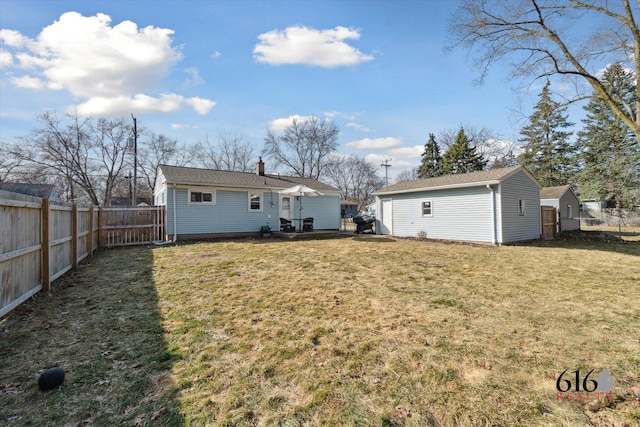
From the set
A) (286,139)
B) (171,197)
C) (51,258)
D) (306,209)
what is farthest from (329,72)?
(286,139)

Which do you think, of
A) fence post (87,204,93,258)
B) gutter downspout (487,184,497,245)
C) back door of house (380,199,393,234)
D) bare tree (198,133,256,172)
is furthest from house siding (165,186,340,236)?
bare tree (198,133,256,172)

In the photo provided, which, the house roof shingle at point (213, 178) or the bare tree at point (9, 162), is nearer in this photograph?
the house roof shingle at point (213, 178)

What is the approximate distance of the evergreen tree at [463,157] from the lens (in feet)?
108

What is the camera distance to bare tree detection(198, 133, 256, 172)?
36562 millimetres

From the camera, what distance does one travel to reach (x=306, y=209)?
56.4ft

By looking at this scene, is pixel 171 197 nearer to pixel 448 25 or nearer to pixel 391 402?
pixel 391 402

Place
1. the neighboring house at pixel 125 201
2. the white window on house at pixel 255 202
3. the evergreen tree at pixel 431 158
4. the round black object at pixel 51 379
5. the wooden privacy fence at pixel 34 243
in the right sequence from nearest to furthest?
the round black object at pixel 51 379 < the wooden privacy fence at pixel 34 243 < the white window on house at pixel 255 202 < the evergreen tree at pixel 431 158 < the neighboring house at pixel 125 201

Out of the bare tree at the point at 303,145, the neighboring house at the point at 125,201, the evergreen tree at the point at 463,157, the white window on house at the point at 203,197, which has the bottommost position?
the white window on house at the point at 203,197

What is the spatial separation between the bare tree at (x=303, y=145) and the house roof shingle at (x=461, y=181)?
22.9 m

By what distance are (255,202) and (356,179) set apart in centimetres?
3673

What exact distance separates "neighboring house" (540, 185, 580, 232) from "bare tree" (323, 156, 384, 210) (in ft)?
89.7

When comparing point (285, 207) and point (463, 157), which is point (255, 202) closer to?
point (285, 207)

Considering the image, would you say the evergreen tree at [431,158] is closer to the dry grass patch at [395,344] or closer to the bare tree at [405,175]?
the bare tree at [405,175]

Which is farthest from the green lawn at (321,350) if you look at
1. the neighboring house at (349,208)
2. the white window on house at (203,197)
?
the neighboring house at (349,208)
